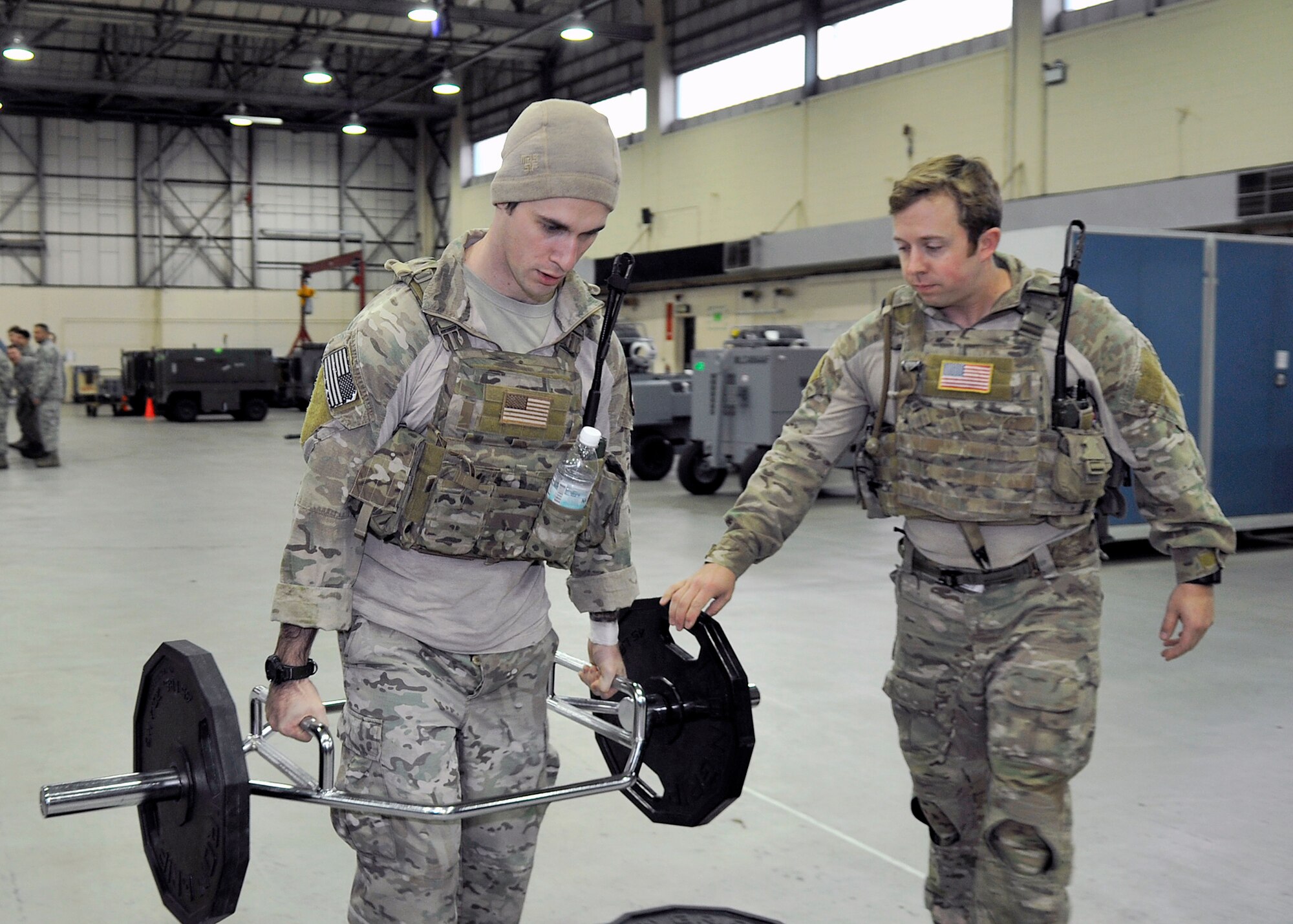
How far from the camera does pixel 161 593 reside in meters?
7.44

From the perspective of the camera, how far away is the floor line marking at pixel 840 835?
360cm

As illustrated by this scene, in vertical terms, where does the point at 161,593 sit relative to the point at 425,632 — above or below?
below

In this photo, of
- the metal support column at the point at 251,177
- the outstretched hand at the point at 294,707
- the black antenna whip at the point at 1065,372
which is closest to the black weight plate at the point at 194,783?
the outstretched hand at the point at 294,707

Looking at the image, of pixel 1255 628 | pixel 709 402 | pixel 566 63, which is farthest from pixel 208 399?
pixel 1255 628

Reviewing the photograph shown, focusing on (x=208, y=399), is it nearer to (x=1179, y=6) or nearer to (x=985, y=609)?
(x=1179, y=6)

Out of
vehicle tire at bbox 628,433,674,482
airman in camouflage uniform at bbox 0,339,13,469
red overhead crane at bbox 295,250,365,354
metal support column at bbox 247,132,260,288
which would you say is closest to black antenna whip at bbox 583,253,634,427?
vehicle tire at bbox 628,433,674,482

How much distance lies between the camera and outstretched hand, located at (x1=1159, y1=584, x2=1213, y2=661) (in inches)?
104

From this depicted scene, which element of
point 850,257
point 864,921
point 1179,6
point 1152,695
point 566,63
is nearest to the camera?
point 864,921

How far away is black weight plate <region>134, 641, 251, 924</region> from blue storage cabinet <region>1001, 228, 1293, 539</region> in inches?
296

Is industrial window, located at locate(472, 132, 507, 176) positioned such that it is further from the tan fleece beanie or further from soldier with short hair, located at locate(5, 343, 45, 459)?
the tan fleece beanie

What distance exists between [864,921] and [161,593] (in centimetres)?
543

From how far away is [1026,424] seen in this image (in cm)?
262

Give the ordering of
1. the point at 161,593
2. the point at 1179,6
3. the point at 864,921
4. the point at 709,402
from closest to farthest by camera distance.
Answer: the point at 864,921
the point at 161,593
the point at 709,402
the point at 1179,6

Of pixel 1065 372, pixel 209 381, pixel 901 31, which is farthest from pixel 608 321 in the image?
pixel 209 381
